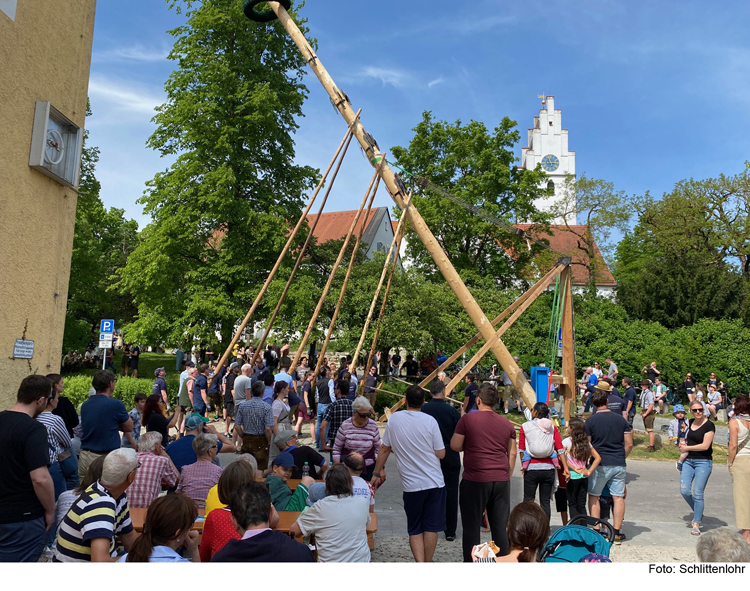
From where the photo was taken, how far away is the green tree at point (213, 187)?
20.5 m

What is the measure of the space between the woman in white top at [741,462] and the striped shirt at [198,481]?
16.6 ft

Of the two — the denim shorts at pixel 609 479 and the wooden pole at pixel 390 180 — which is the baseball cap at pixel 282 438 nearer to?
the denim shorts at pixel 609 479

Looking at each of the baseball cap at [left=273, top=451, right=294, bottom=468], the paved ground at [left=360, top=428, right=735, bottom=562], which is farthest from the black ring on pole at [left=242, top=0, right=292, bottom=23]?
the paved ground at [left=360, top=428, right=735, bottom=562]

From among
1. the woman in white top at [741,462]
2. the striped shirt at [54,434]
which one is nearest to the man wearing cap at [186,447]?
the striped shirt at [54,434]

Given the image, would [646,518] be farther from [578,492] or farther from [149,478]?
[149,478]

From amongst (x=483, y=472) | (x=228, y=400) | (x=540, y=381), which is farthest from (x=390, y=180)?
(x=540, y=381)

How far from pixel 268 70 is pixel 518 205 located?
49.7 feet

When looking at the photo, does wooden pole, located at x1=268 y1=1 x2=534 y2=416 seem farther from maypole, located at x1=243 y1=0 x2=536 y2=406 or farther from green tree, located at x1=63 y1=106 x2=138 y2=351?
green tree, located at x1=63 y1=106 x2=138 y2=351

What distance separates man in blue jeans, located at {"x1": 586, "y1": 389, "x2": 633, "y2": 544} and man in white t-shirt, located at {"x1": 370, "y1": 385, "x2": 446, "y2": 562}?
2.39 m

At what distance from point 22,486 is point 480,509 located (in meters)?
3.63

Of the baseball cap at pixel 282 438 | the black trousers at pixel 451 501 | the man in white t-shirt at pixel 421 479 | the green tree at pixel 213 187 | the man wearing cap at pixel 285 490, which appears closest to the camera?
the man in white t-shirt at pixel 421 479

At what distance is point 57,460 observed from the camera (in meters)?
5.45

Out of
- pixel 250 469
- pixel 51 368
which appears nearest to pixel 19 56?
pixel 51 368

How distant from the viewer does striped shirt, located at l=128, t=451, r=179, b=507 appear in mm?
4996
